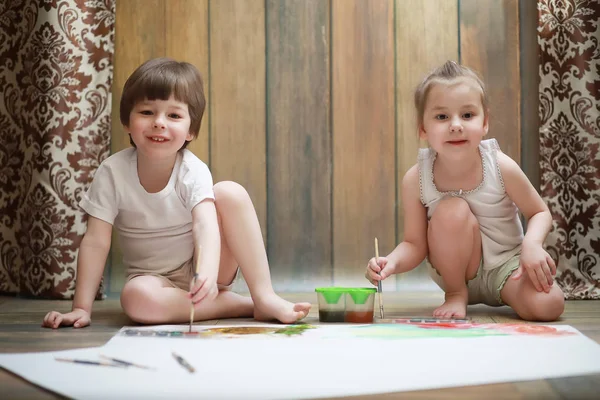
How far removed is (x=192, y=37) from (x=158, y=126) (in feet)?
2.23

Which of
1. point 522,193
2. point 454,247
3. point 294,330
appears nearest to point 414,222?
point 454,247

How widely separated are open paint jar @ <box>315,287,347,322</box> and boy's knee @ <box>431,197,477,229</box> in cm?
27

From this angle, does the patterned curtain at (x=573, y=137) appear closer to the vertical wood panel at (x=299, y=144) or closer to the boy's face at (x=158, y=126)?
the vertical wood panel at (x=299, y=144)

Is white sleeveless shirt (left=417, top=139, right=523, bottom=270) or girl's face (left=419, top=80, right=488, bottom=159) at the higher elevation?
girl's face (left=419, top=80, right=488, bottom=159)

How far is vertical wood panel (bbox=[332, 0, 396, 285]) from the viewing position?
2020mm

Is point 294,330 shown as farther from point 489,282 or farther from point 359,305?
point 489,282

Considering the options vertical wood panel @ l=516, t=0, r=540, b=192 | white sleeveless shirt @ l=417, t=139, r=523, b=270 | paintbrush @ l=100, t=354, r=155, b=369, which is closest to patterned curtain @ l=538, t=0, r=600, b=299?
vertical wood panel @ l=516, t=0, r=540, b=192

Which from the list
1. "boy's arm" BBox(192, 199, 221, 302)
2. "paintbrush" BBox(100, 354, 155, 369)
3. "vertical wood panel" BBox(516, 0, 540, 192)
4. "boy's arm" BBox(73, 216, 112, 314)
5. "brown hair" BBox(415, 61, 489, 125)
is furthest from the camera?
"vertical wood panel" BBox(516, 0, 540, 192)

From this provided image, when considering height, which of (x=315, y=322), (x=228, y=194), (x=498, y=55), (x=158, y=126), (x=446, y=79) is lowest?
(x=315, y=322)

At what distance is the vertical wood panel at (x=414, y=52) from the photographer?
79.2 inches

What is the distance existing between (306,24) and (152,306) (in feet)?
3.16

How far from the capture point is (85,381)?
2.81 feet

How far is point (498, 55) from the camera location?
2006 mm

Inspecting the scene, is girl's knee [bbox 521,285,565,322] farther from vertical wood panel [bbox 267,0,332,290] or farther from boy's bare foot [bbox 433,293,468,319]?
vertical wood panel [bbox 267,0,332,290]
